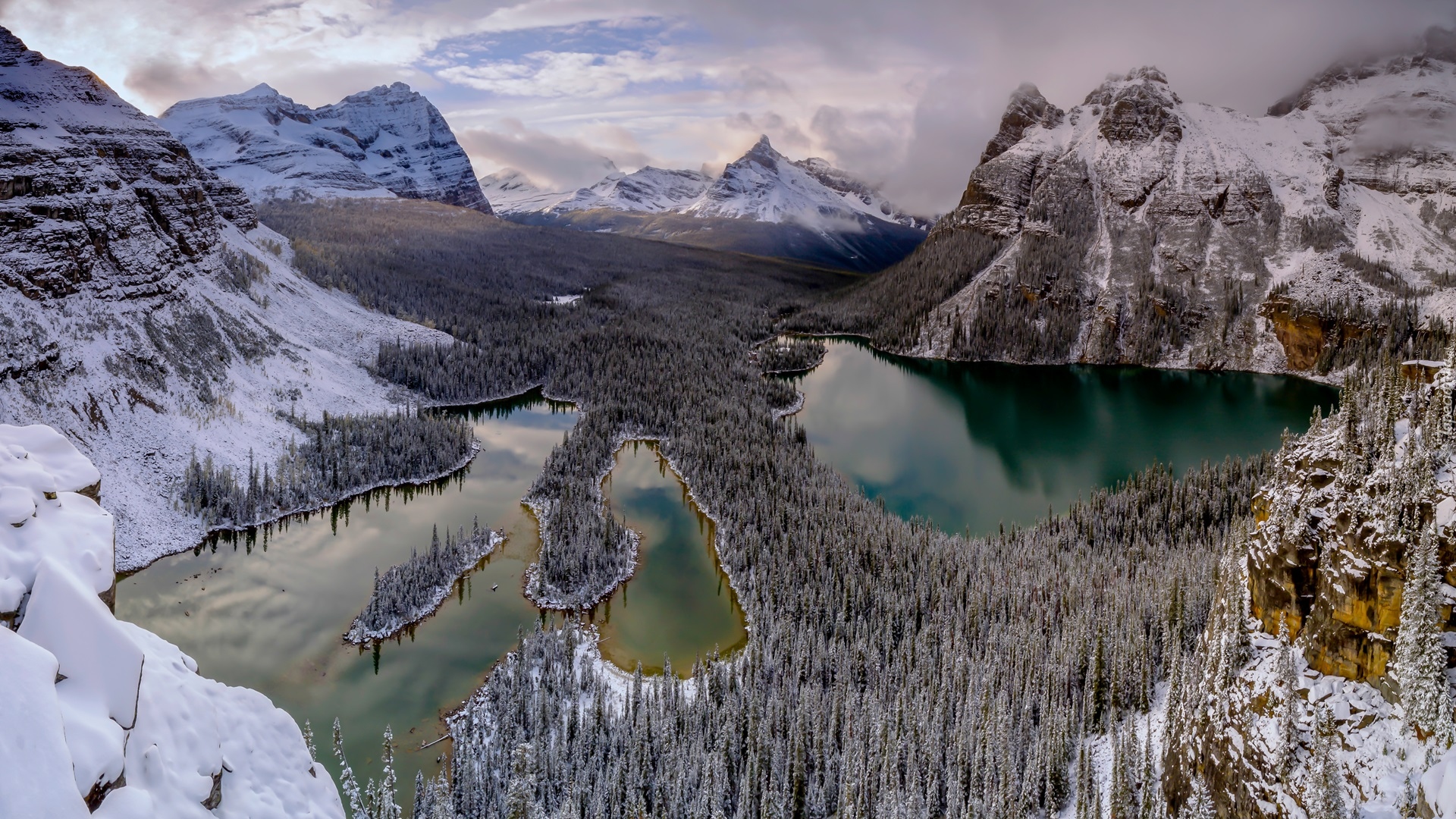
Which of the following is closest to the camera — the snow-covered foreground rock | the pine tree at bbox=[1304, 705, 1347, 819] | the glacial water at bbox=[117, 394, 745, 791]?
the snow-covered foreground rock

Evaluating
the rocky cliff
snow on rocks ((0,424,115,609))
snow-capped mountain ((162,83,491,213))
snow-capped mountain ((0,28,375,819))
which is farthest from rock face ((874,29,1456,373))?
snow-capped mountain ((162,83,491,213))

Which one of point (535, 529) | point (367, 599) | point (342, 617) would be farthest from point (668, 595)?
point (342, 617)

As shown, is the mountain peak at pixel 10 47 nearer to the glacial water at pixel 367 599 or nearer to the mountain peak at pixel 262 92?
the glacial water at pixel 367 599

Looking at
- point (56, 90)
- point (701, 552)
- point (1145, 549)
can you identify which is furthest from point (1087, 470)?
point (56, 90)

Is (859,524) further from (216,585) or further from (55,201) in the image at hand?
(55,201)

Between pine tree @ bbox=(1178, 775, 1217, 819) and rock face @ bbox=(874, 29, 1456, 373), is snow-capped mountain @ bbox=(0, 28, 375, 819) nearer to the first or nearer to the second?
pine tree @ bbox=(1178, 775, 1217, 819)

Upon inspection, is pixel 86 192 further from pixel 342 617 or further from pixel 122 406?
pixel 342 617
